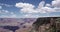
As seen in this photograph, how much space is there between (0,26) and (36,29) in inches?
18.3

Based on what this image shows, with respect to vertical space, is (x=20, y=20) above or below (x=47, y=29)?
above

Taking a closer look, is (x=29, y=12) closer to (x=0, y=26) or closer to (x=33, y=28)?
(x=33, y=28)

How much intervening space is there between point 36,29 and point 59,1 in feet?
1.55

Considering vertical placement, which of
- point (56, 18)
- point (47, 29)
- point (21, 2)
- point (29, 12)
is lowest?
point (47, 29)

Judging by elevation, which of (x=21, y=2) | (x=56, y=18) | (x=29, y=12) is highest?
(x=21, y=2)

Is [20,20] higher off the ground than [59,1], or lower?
lower

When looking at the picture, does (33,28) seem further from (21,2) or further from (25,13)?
(21,2)

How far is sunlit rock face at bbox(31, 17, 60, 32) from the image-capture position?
183 centimetres

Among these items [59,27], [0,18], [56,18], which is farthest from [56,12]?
[0,18]

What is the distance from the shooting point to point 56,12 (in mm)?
1858

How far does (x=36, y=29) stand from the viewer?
1.83m

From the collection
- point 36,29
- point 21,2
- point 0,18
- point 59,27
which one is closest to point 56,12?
point 59,27

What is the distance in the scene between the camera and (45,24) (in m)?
1.85

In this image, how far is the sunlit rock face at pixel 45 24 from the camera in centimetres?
183
